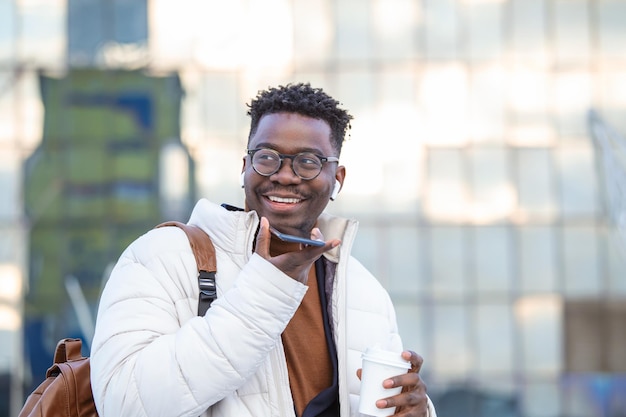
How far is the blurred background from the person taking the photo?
2219cm

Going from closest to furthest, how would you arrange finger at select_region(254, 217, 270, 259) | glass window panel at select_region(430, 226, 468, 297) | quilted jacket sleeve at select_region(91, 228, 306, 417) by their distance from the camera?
quilted jacket sleeve at select_region(91, 228, 306, 417) < finger at select_region(254, 217, 270, 259) < glass window panel at select_region(430, 226, 468, 297)

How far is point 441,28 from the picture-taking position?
22.8 metres

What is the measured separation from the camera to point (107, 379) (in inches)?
107

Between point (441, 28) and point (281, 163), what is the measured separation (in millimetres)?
20195

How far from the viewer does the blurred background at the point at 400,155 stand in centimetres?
2219

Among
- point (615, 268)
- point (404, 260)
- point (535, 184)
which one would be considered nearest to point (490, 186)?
point (535, 184)

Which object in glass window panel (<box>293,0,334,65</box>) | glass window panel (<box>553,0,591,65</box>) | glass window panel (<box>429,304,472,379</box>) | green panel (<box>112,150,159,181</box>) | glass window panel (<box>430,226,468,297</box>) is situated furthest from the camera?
glass window panel (<box>553,0,591,65</box>)

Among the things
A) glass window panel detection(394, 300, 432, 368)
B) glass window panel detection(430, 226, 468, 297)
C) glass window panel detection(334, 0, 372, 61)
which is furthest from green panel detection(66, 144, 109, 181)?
glass window panel detection(430, 226, 468, 297)

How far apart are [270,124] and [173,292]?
22.0 inches

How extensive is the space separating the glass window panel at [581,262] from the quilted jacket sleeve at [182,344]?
2029cm

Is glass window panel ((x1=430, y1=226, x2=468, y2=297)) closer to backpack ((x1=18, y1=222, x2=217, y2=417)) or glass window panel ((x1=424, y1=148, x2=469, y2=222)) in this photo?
glass window panel ((x1=424, y1=148, x2=469, y2=222))

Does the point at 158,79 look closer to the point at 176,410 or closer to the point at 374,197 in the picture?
the point at 374,197

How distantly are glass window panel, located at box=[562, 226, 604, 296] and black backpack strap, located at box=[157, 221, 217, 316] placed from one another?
20056mm

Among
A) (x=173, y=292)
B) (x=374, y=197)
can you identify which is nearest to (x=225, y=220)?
(x=173, y=292)
